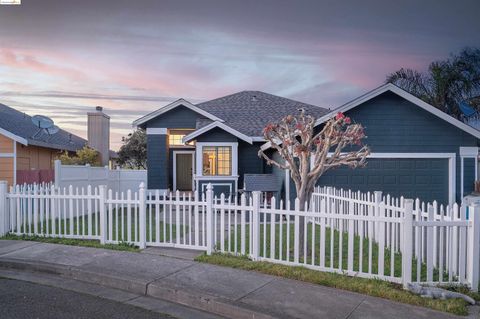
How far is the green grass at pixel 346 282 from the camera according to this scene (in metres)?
5.66

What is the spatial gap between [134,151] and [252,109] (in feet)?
64.6

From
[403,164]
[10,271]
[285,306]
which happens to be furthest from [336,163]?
[403,164]

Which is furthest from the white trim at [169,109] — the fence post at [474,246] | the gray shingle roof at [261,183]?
the fence post at [474,246]

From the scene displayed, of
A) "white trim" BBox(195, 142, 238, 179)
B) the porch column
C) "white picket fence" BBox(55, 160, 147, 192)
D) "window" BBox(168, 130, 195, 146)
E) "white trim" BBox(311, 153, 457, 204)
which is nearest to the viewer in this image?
"white picket fence" BBox(55, 160, 147, 192)

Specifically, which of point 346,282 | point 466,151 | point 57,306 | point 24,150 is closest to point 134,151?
point 24,150

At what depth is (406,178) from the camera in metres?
15.1

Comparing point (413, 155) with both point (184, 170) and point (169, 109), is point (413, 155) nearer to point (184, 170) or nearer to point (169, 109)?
point (169, 109)

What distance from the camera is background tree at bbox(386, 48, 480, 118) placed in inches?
958

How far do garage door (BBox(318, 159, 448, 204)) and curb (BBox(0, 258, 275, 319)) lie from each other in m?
9.92

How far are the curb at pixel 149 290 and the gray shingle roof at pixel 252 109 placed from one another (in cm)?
1204

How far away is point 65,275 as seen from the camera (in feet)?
24.2

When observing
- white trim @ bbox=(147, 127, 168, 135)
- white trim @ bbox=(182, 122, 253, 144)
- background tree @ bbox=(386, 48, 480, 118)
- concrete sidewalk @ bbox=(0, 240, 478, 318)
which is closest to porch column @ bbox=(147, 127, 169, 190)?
white trim @ bbox=(147, 127, 168, 135)

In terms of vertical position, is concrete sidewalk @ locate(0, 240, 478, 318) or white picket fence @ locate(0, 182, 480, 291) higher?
white picket fence @ locate(0, 182, 480, 291)

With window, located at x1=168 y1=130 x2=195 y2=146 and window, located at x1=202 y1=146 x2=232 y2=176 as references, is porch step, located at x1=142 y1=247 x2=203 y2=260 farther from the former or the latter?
window, located at x1=168 y1=130 x2=195 y2=146
